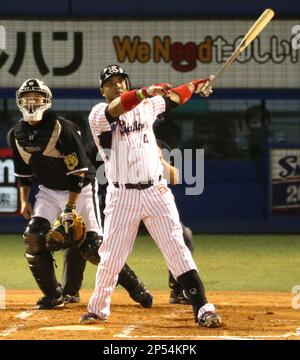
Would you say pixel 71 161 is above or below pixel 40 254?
above

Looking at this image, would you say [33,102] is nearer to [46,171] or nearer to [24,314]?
[46,171]

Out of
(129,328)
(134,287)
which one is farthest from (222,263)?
(129,328)

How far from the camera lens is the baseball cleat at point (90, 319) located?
768cm

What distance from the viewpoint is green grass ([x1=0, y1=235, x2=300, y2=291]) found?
10391 mm

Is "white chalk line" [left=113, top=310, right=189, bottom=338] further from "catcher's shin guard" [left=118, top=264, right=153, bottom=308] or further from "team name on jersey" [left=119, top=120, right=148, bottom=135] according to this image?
"team name on jersey" [left=119, top=120, right=148, bottom=135]

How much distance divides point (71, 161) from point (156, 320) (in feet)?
4.53

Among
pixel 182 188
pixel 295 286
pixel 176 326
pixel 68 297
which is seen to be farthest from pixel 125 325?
pixel 182 188

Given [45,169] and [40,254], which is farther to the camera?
[45,169]

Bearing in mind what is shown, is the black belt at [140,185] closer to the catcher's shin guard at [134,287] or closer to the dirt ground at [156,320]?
the dirt ground at [156,320]

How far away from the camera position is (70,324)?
770cm

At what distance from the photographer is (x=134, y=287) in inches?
338

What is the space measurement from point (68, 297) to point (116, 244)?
161cm

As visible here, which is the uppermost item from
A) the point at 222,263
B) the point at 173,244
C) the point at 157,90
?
the point at 157,90

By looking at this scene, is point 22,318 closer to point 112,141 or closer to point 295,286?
point 112,141
